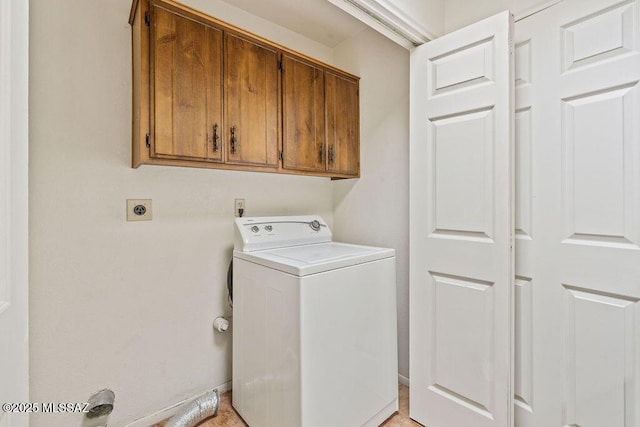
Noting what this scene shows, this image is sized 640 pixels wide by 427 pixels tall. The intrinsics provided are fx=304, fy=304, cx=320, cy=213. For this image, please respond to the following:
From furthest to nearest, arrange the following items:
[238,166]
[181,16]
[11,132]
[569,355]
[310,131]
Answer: [310,131]
[238,166]
[181,16]
[569,355]
[11,132]

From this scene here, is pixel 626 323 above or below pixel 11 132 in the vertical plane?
below

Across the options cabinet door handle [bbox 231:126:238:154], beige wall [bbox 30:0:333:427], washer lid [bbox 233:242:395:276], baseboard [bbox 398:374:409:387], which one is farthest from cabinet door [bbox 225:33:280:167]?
baseboard [bbox 398:374:409:387]

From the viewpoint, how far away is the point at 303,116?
1.98 metres

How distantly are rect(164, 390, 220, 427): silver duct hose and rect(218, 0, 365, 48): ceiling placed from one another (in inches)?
95.6

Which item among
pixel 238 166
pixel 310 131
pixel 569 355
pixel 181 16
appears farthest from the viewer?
pixel 310 131

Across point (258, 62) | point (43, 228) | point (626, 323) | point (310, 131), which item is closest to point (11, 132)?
point (43, 228)

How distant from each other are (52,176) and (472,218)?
2036 mm

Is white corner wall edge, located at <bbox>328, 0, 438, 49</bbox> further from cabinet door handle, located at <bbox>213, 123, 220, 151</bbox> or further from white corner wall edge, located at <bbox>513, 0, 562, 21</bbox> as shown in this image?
cabinet door handle, located at <bbox>213, 123, 220, 151</bbox>

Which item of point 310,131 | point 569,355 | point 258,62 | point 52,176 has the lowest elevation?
point 569,355

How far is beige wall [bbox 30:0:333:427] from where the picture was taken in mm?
1422

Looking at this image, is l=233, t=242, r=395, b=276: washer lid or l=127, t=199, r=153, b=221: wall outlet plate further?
l=127, t=199, r=153, b=221: wall outlet plate

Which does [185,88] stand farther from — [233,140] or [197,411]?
[197,411]

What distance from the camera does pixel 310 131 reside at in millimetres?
2018

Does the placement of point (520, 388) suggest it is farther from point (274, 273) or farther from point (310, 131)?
point (310, 131)
